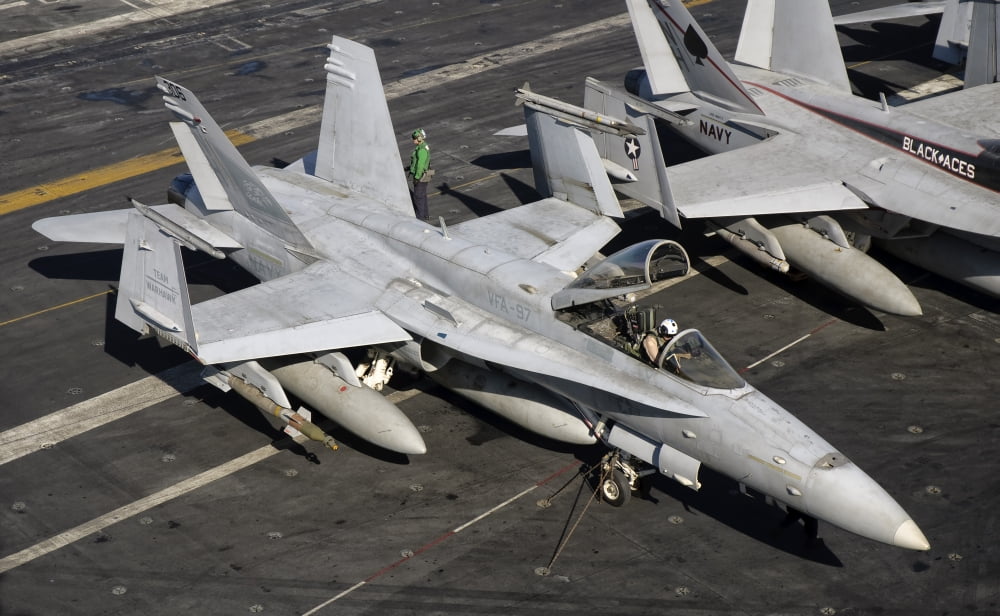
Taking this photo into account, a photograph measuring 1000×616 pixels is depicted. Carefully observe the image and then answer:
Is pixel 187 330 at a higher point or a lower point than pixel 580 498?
higher

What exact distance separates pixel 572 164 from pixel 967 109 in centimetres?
927

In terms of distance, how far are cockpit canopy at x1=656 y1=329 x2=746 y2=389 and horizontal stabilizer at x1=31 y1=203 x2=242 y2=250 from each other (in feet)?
28.7

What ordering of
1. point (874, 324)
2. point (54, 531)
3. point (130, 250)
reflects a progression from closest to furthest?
point (54, 531) → point (130, 250) → point (874, 324)

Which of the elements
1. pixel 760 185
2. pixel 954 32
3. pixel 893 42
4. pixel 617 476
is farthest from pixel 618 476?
pixel 893 42

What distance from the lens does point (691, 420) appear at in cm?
1555

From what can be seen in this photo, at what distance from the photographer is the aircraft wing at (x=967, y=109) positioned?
23625 millimetres

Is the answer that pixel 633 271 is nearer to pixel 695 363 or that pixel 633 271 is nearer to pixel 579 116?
pixel 695 363

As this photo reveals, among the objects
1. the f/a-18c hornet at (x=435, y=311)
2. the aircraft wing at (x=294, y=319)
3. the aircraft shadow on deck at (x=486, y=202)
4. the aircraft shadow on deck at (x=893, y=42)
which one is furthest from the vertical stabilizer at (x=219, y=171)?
the aircraft shadow on deck at (x=893, y=42)

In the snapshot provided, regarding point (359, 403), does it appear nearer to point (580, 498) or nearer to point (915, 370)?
point (580, 498)

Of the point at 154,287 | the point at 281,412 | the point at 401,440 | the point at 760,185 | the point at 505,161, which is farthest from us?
the point at 505,161

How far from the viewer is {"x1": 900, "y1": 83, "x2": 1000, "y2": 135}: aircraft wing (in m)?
23.6

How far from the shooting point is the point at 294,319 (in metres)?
18.2

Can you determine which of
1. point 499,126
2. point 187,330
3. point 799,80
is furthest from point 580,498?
point 499,126

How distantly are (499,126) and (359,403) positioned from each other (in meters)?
14.1
